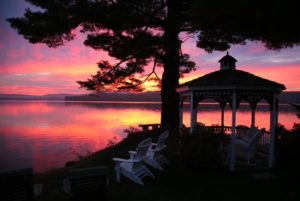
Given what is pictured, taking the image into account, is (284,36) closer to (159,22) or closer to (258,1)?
(258,1)

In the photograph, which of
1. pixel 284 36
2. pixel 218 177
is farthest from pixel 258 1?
pixel 218 177

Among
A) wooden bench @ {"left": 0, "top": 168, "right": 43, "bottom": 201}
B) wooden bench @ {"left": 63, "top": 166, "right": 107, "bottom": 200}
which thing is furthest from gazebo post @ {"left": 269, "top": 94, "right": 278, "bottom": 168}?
wooden bench @ {"left": 0, "top": 168, "right": 43, "bottom": 201}

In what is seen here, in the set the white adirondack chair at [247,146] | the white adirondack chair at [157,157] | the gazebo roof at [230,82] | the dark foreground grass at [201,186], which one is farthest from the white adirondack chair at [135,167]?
the white adirondack chair at [247,146]

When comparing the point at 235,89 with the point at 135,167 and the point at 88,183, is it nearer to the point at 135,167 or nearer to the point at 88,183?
the point at 135,167

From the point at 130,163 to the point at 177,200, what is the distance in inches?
80.6

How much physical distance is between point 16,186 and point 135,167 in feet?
10.9

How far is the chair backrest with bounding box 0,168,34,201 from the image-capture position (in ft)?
16.5

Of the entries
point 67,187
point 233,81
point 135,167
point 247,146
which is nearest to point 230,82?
point 233,81

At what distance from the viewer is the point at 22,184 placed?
5180 mm

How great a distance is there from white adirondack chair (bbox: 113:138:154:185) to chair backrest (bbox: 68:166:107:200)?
1764mm

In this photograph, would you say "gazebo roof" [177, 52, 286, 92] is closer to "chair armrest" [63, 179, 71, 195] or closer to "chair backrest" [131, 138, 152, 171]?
"chair backrest" [131, 138, 152, 171]

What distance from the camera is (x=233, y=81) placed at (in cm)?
909

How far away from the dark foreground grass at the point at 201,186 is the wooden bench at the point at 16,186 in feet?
4.55

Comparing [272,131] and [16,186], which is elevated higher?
[272,131]
